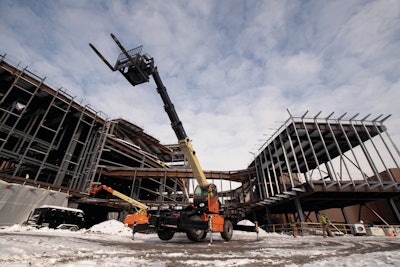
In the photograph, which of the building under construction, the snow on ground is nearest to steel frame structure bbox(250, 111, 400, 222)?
the building under construction

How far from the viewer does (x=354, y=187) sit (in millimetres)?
18094

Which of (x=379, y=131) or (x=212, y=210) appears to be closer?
(x=212, y=210)

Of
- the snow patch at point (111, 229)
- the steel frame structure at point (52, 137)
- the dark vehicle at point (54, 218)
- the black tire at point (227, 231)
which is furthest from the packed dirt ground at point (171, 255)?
the steel frame structure at point (52, 137)

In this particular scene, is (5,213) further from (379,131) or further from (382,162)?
(379,131)

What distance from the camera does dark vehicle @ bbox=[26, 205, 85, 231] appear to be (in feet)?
46.3

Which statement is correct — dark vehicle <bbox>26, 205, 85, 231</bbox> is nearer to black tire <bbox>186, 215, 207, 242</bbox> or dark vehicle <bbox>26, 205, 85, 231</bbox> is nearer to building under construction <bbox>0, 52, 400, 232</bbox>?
building under construction <bbox>0, 52, 400, 232</bbox>

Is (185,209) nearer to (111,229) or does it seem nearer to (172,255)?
(172,255)

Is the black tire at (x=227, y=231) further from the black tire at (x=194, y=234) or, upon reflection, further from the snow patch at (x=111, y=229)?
the snow patch at (x=111, y=229)

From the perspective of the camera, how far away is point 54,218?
14.4 metres

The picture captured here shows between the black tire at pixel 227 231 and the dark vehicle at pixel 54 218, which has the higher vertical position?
the dark vehicle at pixel 54 218

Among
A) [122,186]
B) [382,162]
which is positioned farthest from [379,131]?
[122,186]

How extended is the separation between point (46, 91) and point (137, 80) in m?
16.8

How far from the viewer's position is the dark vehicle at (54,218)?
14.1 metres

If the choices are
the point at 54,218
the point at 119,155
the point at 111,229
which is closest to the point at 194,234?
the point at 111,229
